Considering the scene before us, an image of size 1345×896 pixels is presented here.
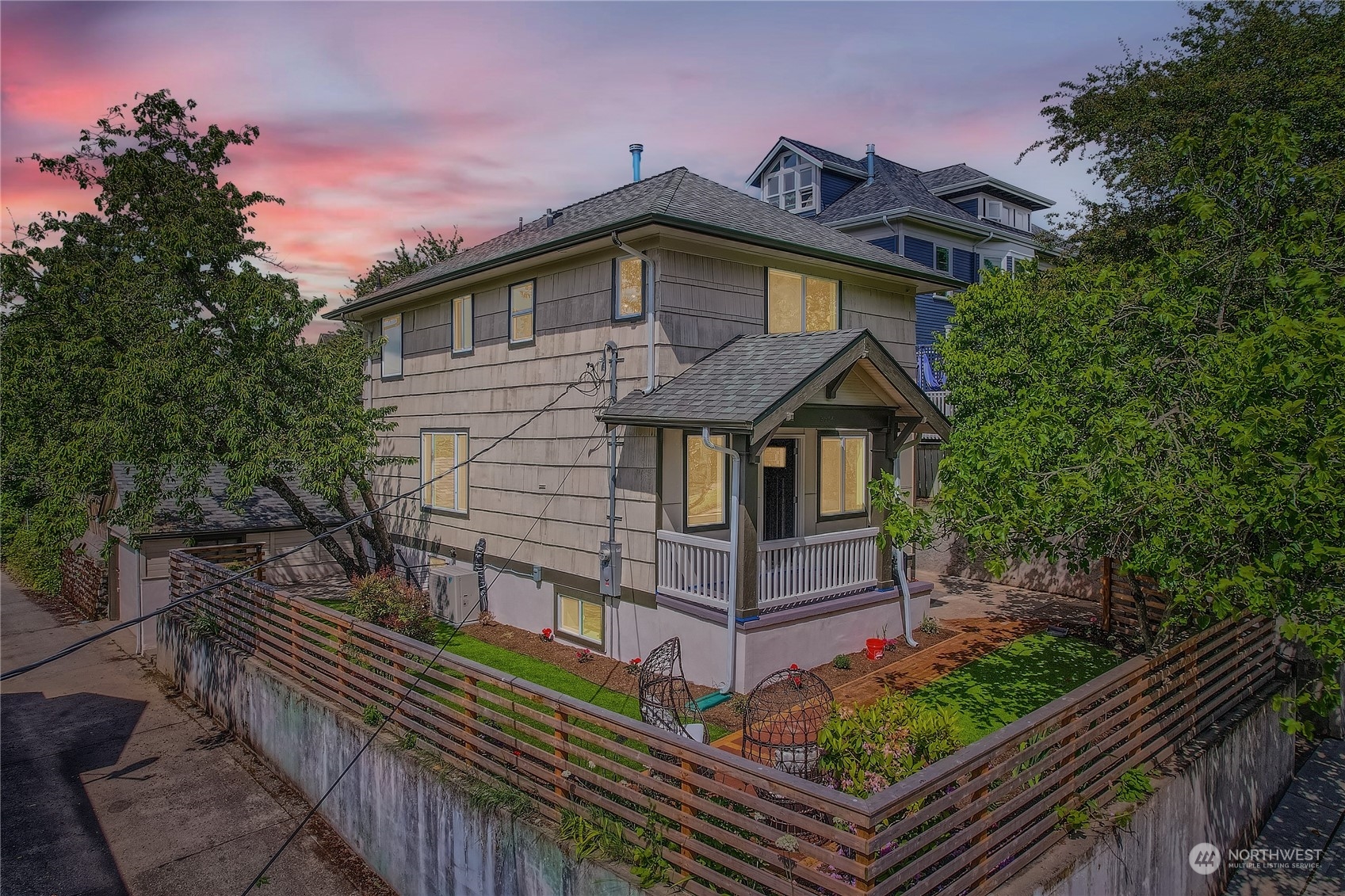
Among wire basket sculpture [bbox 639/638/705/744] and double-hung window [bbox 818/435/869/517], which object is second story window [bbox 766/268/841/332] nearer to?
double-hung window [bbox 818/435/869/517]

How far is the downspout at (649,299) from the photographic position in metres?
11.5

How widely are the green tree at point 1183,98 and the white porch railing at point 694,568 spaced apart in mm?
13224

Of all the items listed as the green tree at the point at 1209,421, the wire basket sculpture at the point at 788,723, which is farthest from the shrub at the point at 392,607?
the green tree at the point at 1209,421

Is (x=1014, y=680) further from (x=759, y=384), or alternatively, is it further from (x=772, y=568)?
(x=759, y=384)

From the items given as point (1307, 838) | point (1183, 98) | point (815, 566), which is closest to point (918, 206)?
point (1183, 98)

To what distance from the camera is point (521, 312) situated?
14.3 meters

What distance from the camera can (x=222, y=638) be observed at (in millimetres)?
12242

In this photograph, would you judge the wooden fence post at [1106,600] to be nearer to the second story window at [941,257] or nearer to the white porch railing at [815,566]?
the white porch railing at [815,566]

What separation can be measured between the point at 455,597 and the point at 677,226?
8.42 meters

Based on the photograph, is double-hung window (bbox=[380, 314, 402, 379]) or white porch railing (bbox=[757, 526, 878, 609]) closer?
white porch railing (bbox=[757, 526, 878, 609])

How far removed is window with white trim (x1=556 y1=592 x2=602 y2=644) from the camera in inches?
504

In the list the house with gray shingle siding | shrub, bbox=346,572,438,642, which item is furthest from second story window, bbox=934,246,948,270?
shrub, bbox=346,572,438,642

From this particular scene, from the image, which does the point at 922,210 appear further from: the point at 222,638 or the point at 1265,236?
the point at 222,638

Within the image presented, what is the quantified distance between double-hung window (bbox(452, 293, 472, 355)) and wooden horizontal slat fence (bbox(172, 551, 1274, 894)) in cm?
803
